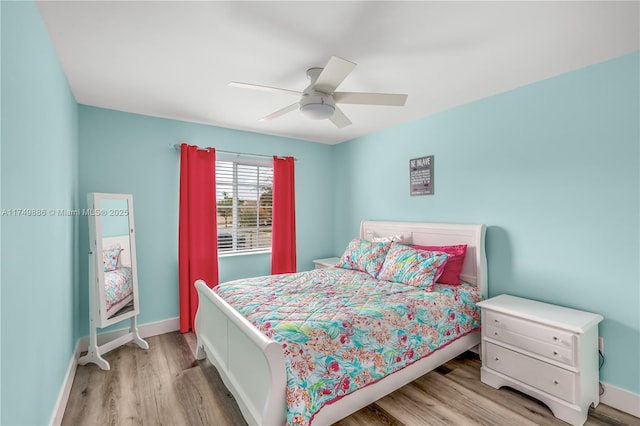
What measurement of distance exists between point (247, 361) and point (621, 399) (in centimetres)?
260

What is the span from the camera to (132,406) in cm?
218

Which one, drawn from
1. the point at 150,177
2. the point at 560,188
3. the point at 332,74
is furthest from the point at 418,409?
the point at 150,177

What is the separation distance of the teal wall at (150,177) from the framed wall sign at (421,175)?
1940 millimetres

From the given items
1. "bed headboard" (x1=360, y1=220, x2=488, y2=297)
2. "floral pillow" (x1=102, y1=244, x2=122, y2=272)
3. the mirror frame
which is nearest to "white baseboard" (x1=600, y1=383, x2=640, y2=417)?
"bed headboard" (x1=360, y1=220, x2=488, y2=297)

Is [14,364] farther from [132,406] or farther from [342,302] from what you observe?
[342,302]

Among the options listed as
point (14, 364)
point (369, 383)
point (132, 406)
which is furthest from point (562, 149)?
point (132, 406)

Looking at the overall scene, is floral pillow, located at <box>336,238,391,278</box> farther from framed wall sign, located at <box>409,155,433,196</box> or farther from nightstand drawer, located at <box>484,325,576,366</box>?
nightstand drawer, located at <box>484,325,576,366</box>

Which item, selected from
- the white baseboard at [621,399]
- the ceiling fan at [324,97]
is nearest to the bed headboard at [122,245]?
the ceiling fan at [324,97]

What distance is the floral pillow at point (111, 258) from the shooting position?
2.90 meters

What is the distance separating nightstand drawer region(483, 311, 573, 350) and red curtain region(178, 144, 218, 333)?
296cm

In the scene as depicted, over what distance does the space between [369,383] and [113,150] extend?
3.26 m

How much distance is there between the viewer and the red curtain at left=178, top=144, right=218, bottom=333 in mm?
3512

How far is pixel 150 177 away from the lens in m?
3.41

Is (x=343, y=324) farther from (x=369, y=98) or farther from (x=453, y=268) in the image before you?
(x=369, y=98)
